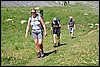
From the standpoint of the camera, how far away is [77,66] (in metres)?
17.5

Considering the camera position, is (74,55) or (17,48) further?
(17,48)

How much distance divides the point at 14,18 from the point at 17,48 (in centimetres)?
2943

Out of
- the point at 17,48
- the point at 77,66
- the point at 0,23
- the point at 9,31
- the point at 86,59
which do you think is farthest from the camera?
the point at 0,23

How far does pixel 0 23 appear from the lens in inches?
1934

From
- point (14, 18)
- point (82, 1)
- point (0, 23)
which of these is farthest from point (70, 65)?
point (82, 1)

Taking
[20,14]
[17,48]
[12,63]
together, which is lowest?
[20,14]

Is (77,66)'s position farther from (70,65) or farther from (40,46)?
(40,46)

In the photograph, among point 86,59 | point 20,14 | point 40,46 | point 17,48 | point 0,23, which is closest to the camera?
point 86,59

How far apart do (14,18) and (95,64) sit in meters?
38.6

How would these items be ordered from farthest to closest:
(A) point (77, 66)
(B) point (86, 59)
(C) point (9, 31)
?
(C) point (9, 31)
(B) point (86, 59)
(A) point (77, 66)

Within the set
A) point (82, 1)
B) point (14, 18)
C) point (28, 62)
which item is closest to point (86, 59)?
point (28, 62)

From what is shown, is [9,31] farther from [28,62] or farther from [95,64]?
[95,64]

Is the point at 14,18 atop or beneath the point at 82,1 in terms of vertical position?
atop

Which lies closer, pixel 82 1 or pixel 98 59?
pixel 98 59
